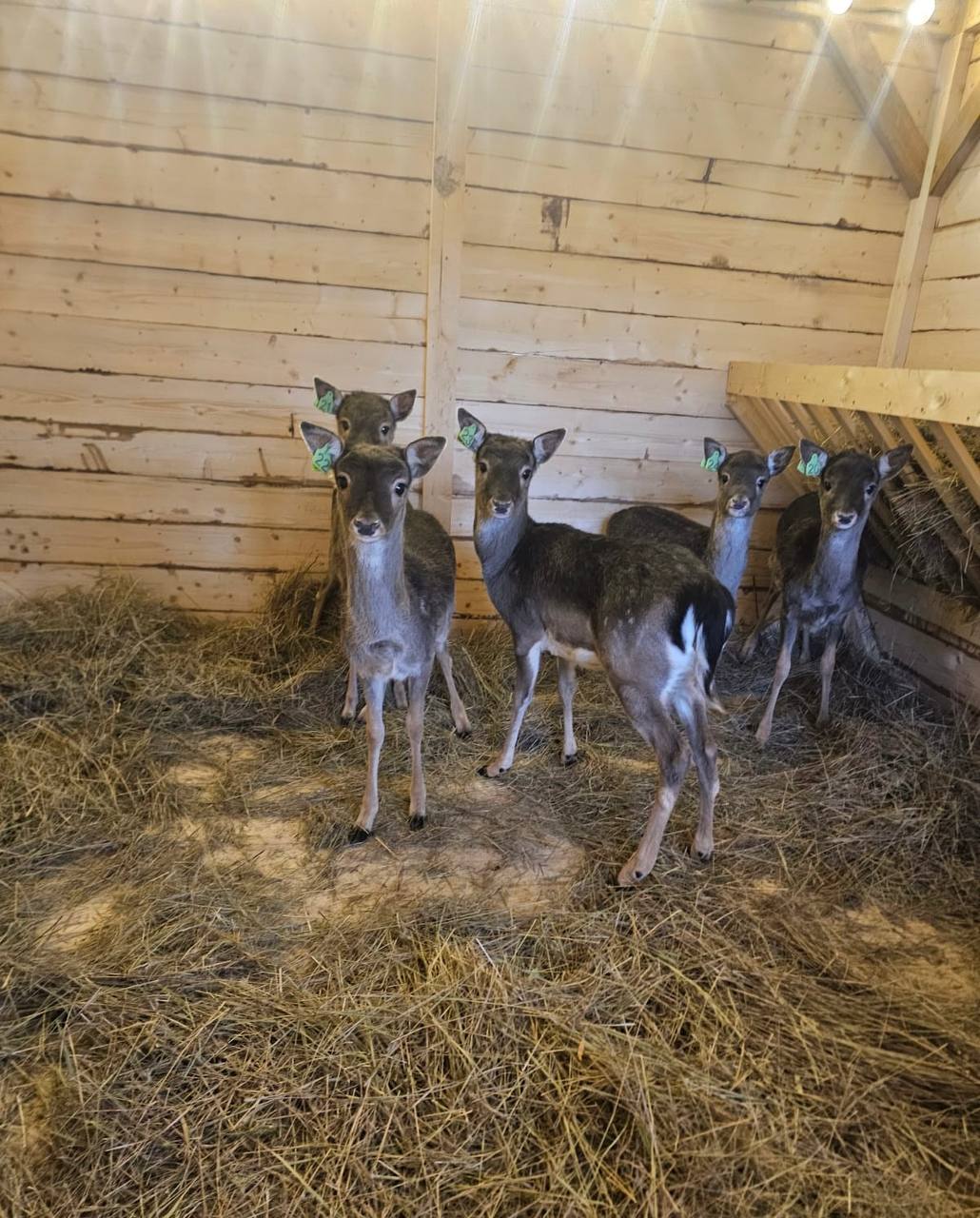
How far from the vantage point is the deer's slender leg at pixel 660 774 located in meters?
2.91

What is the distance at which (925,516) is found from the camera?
3.80 metres

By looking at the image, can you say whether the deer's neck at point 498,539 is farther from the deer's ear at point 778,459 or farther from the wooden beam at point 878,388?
the wooden beam at point 878,388

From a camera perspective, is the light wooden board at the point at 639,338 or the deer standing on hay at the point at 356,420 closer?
the deer standing on hay at the point at 356,420

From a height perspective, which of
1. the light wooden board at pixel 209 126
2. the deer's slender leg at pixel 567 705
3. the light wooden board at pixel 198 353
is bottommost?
the deer's slender leg at pixel 567 705

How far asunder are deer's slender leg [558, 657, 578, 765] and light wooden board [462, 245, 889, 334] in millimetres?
2292

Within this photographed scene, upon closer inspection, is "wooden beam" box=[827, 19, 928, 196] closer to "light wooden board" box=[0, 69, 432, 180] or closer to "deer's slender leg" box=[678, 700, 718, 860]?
"light wooden board" box=[0, 69, 432, 180]

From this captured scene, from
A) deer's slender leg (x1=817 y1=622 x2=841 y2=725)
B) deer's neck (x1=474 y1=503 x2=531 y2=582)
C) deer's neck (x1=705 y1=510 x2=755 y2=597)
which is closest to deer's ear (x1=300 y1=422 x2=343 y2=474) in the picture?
deer's neck (x1=474 y1=503 x2=531 y2=582)

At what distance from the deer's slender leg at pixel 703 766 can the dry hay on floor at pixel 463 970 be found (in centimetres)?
9

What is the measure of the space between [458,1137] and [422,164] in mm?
→ 4563

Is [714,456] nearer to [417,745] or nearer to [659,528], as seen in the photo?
[659,528]

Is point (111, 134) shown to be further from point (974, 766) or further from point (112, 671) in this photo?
point (974, 766)

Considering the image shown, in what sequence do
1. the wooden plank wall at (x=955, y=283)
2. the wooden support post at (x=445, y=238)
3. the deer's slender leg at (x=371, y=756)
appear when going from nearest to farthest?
the deer's slender leg at (x=371, y=756) < the wooden support post at (x=445, y=238) < the wooden plank wall at (x=955, y=283)

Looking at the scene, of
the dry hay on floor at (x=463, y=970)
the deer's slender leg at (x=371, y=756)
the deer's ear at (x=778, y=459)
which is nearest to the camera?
the dry hay on floor at (x=463, y=970)

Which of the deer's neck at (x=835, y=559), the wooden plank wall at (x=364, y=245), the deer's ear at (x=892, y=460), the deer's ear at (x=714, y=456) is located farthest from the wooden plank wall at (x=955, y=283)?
the deer's ear at (x=714, y=456)
